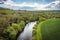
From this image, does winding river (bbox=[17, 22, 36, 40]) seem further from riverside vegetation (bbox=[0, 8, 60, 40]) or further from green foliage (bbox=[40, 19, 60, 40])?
green foliage (bbox=[40, 19, 60, 40])

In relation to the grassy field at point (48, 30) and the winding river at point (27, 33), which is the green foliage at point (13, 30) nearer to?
the winding river at point (27, 33)

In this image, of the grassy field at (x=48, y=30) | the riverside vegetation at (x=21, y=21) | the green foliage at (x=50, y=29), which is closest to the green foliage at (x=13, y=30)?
the riverside vegetation at (x=21, y=21)

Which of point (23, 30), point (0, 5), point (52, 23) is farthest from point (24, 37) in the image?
point (0, 5)

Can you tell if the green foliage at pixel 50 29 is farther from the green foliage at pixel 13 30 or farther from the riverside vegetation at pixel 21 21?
the green foliage at pixel 13 30

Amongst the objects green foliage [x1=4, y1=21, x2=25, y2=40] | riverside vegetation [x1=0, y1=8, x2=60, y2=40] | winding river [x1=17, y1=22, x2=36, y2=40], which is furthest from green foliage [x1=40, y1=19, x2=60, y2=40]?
green foliage [x1=4, y1=21, x2=25, y2=40]

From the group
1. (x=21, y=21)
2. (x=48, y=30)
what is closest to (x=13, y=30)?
(x=21, y=21)

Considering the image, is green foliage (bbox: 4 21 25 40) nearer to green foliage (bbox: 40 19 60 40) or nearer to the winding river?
the winding river

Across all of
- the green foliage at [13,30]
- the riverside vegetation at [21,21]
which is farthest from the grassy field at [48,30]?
the green foliage at [13,30]

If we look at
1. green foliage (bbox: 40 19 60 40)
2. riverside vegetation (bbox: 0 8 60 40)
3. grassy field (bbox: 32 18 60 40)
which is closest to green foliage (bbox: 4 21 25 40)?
riverside vegetation (bbox: 0 8 60 40)
